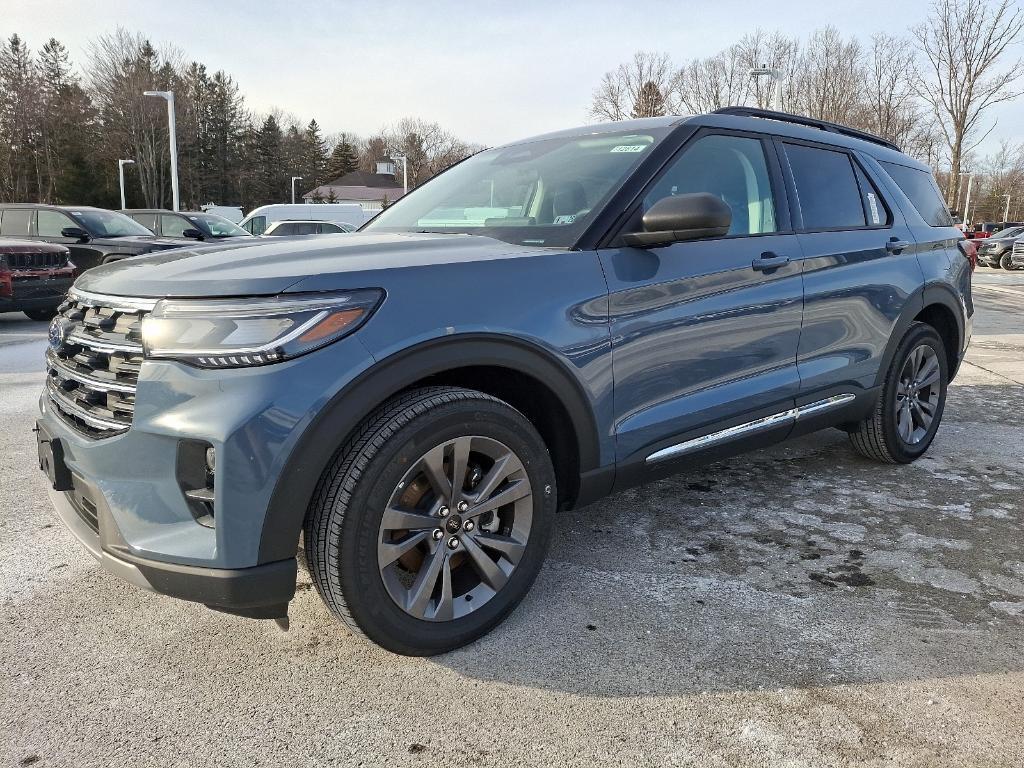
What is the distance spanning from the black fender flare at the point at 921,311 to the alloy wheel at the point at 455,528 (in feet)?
7.84

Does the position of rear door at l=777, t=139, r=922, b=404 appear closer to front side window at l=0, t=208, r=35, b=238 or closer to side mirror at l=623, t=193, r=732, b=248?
side mirror at l=623, t=193, r=732, b=248

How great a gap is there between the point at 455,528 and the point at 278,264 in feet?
3.05

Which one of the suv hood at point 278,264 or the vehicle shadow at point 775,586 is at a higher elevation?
the suv hood at point 278,264

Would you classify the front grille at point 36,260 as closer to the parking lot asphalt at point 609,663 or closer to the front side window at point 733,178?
the parking lot asphalt at point 609,663

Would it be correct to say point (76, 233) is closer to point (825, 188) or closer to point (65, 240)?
point (65, 240)

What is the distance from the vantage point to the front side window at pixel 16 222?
38.0ft

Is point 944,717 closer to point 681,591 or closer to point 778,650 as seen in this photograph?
point 778,650

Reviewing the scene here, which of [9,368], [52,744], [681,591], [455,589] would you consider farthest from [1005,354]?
[9,368]

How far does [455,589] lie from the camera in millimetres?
2383

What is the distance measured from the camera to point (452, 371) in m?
2.36

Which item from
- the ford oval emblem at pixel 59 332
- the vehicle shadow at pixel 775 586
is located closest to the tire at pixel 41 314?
the ford oval emblem at pixel 59 332

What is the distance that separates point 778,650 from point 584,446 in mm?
870

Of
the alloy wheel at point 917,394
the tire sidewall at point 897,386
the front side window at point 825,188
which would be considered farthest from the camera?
the alloy wheel at point 917,394

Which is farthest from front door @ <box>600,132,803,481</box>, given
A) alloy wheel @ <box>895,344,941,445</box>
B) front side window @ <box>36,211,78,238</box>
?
front side window @ <box>36,211,78,238</box>
